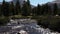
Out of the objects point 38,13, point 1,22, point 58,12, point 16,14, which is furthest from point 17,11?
point 1,22

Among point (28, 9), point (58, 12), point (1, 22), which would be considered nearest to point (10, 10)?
point (28, 9)

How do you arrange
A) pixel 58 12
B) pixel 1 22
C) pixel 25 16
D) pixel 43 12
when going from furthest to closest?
pixel 25 16 → pixel 43 12 → pixel 58 12 → pixel 1 22

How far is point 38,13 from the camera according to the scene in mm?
35344

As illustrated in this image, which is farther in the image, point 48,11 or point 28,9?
point 28,9

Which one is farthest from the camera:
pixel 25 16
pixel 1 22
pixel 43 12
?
pixel 25 16

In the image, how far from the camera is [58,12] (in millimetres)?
32031

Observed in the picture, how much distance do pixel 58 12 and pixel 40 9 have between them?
5081 mm

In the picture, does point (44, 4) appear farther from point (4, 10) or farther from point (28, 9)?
point (4, 10)

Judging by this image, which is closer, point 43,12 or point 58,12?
point 58,12

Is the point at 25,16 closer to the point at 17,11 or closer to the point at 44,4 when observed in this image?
the point at 17,11

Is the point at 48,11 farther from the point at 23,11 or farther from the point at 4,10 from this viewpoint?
the point at 4,10

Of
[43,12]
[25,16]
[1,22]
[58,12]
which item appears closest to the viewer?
[1,22]

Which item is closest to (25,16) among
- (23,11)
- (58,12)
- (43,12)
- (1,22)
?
(23,11)

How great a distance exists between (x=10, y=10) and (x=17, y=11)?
170cm
